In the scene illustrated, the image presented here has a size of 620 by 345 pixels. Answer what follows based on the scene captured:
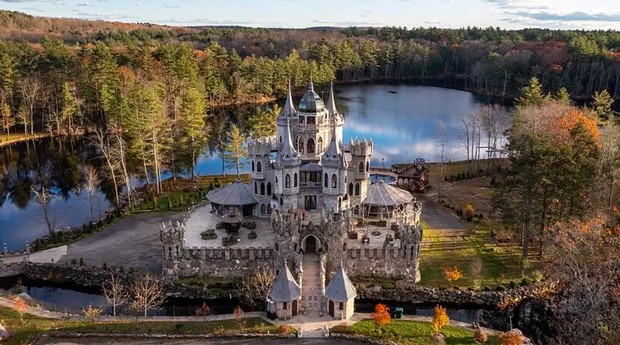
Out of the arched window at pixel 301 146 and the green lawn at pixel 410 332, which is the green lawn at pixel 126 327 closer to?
the green lawn at pixel 410 332

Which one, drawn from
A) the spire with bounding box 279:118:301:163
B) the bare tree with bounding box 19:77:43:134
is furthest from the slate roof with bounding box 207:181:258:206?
the bare tree with bounding box 19:77:43:134

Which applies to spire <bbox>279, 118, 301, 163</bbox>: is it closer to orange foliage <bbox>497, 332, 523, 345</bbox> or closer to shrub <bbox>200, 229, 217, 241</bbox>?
shrub <bbox>200, 229, 217, 241</bbox>

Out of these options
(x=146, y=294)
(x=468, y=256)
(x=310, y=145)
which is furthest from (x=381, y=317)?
(x=310, y=145)

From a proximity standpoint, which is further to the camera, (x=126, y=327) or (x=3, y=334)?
(x=126, y=327)

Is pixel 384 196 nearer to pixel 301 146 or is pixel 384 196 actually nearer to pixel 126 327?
pixel 301 146

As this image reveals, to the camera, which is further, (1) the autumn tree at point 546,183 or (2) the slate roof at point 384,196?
(2) the slate roof at point 384,196

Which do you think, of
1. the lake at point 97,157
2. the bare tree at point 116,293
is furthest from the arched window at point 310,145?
the lake at point 97,157
